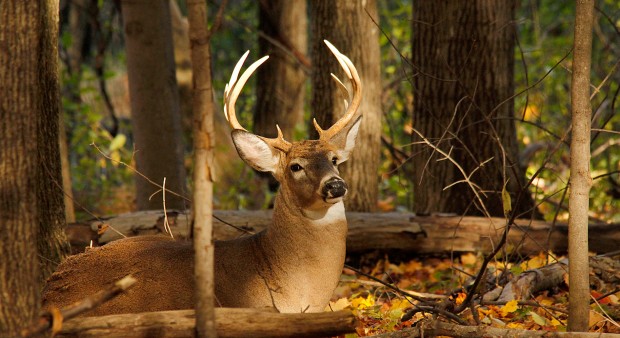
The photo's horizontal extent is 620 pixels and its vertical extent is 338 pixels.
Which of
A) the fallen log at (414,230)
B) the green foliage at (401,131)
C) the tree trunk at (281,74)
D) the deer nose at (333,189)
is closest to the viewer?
the deer nose at (333,189)

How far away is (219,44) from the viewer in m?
20.5

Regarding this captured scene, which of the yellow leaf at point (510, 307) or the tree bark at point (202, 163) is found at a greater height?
the tree bark at point (202, 163)

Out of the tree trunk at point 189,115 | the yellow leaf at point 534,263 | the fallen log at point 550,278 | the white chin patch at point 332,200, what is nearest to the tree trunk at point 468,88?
the yellow leaf at point 534,263

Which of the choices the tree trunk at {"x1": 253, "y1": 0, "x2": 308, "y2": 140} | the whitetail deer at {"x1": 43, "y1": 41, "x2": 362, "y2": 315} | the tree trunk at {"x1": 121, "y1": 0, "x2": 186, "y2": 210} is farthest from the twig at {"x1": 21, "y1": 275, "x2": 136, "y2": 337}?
the tree trunk at {"x1": 253, "y1": 0, "x2": 308, "y2": 140}

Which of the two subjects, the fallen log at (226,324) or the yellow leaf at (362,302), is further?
the yellow leaf at (362,302)

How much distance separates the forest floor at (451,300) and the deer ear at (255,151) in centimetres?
98

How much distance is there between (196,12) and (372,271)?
4.47m

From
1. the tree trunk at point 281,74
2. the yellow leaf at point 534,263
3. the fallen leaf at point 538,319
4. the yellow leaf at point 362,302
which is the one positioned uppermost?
the tree trunk at point 281,74

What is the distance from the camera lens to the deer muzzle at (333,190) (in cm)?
466

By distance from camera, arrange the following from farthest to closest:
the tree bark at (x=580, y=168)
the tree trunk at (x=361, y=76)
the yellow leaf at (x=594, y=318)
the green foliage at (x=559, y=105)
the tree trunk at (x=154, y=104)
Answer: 1. the green foliage at (x=559, y=105)
2. the tree trunk at (x=154, y=104)
3. the tree trunk at (x=361, y=76)
4. the yellow leaf at (x=594, y=318)
5. the tree bark at (x=580, y=168)

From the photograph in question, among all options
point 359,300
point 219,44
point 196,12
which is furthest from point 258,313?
point 219,44

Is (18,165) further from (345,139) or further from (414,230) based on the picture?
(414,230)

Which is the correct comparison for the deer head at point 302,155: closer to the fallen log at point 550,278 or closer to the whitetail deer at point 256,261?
the whitetail deer at point 256,261

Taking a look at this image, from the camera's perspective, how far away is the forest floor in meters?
5.19
